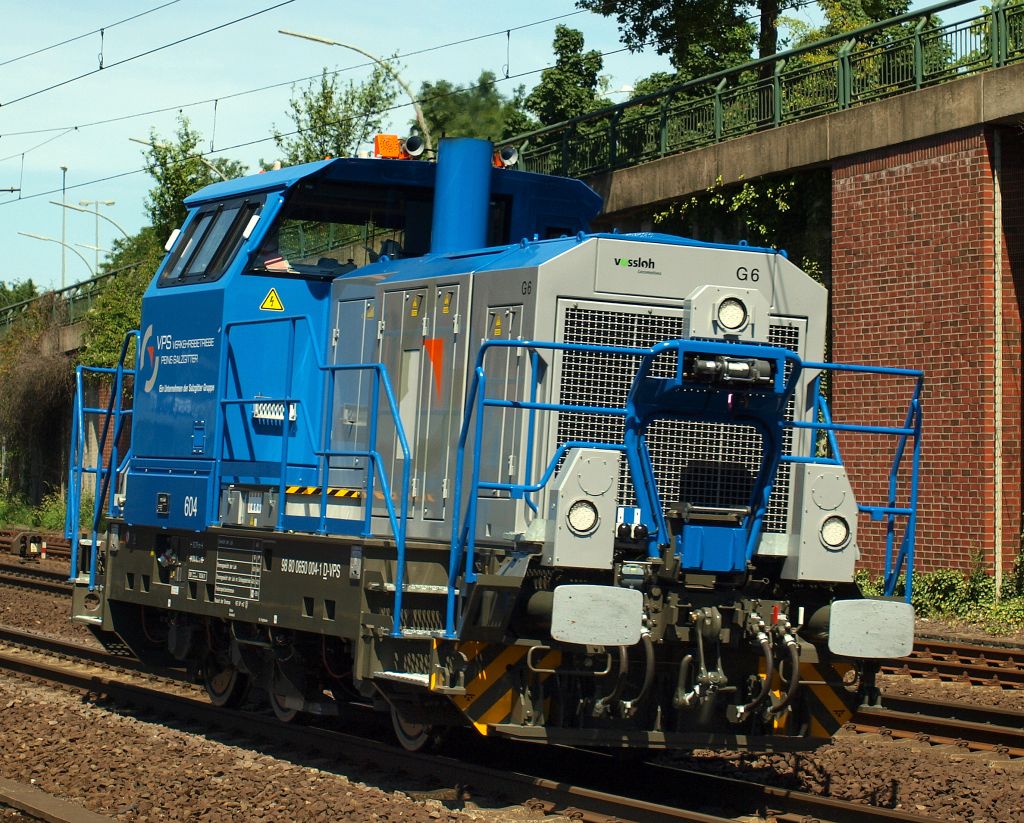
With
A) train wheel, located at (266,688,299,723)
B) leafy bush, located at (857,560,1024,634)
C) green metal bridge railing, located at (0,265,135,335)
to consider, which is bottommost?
train wheel, located at (266,688,299,723)

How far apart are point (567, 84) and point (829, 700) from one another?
130ft

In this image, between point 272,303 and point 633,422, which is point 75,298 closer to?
point 272,303

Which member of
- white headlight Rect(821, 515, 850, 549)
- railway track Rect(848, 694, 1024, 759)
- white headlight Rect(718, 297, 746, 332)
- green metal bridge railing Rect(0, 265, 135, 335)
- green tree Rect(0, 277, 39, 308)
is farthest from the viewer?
green tree Rect(0, 277, 39, 308)

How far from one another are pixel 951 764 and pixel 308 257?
5.02 metres

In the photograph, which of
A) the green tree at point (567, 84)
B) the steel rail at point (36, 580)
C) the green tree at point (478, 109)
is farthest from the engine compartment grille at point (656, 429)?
the green tree at point (567, 84)

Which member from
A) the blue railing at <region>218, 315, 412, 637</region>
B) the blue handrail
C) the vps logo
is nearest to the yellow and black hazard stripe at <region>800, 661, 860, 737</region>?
the blue handrail

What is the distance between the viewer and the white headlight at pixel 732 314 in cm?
718

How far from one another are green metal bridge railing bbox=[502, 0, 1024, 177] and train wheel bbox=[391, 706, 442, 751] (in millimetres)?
10257

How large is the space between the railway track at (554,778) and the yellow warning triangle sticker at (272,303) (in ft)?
8.66

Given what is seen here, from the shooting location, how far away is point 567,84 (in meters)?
45.7

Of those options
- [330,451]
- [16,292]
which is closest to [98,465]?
[330,451]

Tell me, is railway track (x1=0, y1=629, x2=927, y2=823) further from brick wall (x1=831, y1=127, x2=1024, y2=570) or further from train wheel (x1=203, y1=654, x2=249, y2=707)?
brick wall (x1=831, y1=127, x2=1024, y2=570)

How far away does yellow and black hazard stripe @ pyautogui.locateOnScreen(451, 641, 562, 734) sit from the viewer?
725 centimetres

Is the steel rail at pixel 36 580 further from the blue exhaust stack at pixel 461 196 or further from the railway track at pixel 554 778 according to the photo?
the blue exhaust stack at pixel 461 196
